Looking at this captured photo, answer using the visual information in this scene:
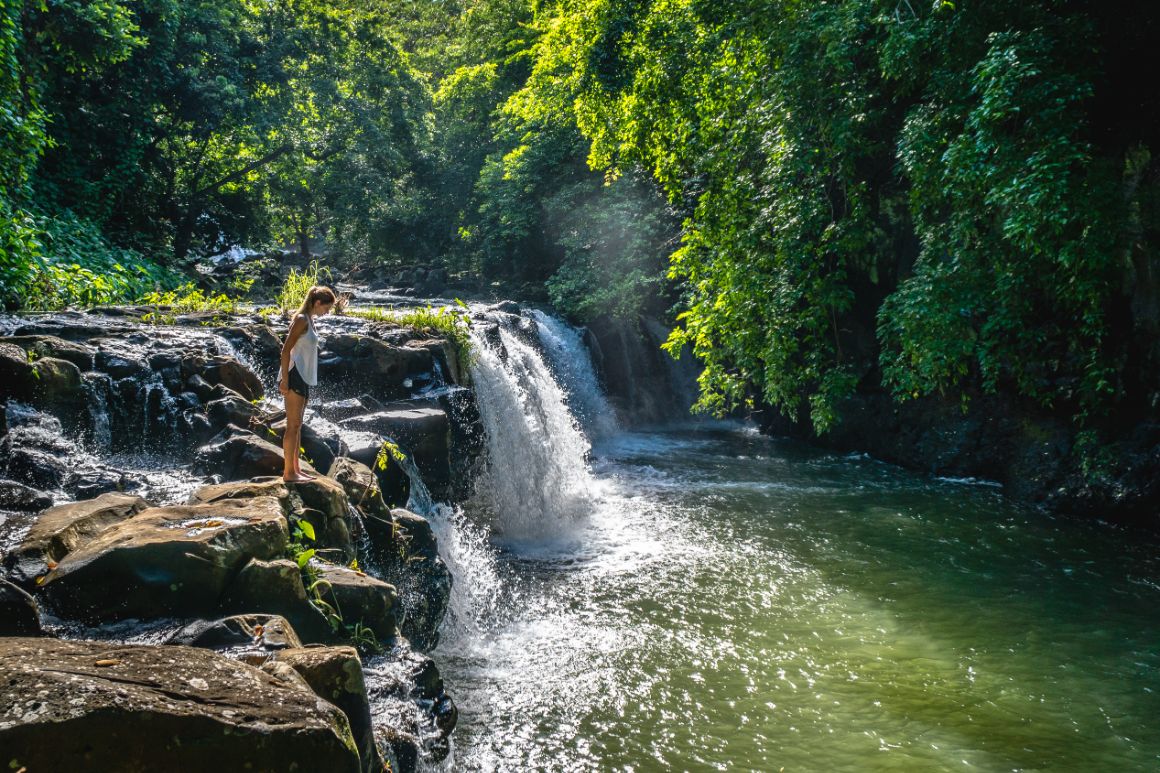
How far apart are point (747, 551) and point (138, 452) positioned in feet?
23.8

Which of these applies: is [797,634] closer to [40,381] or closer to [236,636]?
[236,636]

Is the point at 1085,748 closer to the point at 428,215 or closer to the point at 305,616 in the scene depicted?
the point at 305,616

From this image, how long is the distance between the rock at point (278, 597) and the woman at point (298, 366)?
1.44 metres

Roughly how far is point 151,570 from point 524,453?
25.7 feet

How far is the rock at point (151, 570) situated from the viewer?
11.9 feet

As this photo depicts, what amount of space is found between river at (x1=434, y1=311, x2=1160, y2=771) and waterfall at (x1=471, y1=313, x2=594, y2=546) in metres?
0.07

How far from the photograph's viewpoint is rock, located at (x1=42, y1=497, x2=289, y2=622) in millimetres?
3633

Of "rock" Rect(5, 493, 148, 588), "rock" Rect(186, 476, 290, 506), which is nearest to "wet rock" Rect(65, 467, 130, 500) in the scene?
"rock" Rect(5, 493, 148, 588)

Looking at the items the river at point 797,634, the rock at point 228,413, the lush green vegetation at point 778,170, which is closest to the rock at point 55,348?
the rock at point 228,413

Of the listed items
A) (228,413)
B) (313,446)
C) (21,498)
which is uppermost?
(228,413)

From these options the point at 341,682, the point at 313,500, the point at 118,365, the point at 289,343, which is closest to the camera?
the point at 341,682

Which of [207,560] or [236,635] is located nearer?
[236,635]

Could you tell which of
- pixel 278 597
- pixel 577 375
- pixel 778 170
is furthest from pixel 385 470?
pixel 577 375

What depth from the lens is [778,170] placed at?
28.9 ft
